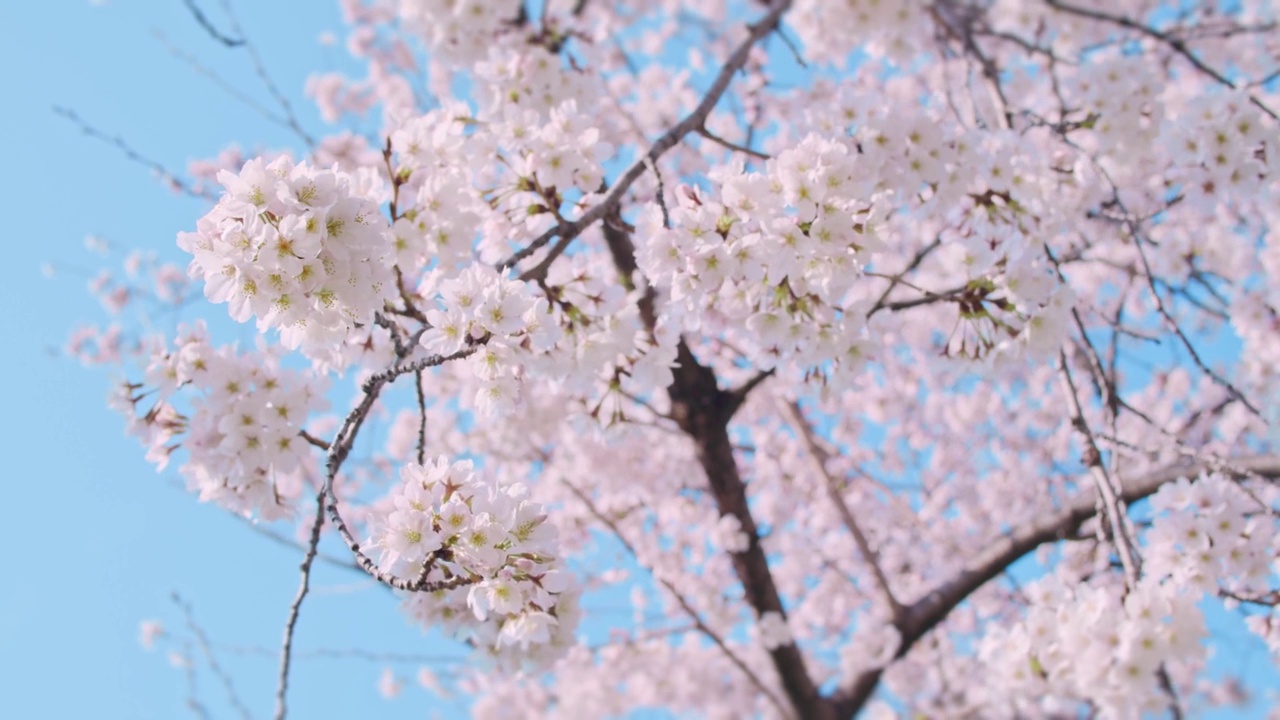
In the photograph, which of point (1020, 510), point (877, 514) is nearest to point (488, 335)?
point (877, 514)

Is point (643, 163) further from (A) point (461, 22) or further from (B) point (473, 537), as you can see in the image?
(A) point (461, 22)

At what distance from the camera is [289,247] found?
156 cm

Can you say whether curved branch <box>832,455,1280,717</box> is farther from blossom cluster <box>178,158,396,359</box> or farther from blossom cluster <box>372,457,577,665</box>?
blossom cluster <box>178,158,396,359</box>

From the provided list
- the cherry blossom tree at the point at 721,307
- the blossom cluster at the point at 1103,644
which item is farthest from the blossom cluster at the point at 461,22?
the blossom cluster at the point at 1103,644

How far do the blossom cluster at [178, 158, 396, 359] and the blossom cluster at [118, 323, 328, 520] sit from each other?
2.25ft

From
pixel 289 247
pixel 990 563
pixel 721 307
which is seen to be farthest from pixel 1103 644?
pixel 289 247

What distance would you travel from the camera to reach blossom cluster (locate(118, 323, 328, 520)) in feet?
7.42

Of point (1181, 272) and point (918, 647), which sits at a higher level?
point (1181, 272)

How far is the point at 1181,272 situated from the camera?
4.79 meters

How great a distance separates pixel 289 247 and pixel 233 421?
0.92 metres

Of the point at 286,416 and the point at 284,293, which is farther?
the point at 286,416

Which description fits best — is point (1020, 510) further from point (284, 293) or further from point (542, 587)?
point (284, 293)

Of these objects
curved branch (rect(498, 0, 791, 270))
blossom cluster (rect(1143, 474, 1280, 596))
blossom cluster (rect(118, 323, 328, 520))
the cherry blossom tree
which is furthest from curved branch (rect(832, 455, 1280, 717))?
blossom cluster (rect(118, 323, 328, 520))

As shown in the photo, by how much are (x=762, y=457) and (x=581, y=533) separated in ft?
5.58
